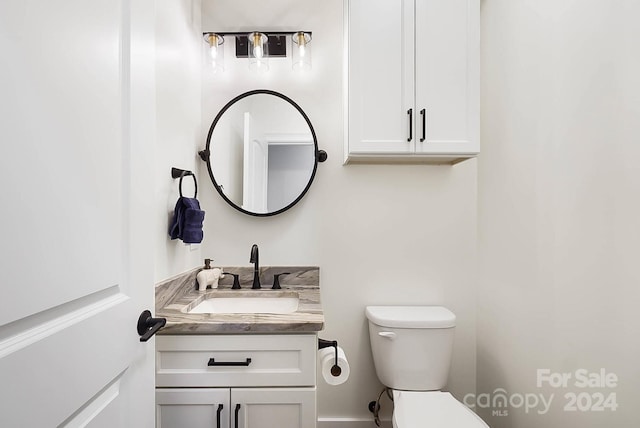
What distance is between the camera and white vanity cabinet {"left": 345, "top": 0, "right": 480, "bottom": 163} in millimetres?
1571

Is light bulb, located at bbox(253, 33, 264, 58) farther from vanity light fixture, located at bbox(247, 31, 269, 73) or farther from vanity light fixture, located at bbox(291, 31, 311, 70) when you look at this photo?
vanity light fixture, located at bbox(291, 31, 311, 70)

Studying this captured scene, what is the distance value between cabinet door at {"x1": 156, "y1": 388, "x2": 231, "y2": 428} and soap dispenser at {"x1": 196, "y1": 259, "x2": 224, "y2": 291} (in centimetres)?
59

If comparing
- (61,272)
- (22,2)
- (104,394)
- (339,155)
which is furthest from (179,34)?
(104,394)

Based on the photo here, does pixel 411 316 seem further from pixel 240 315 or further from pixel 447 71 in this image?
pixel 447 71

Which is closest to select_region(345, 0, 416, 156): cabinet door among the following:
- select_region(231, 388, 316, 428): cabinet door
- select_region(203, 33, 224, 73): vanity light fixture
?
select_region(203, 33, 224, 73): vanity light fixture

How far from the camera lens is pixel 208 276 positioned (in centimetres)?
173

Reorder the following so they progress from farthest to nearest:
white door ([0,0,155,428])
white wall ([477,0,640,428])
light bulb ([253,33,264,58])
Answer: light bulb ([253,33,264,58]) → white wall ([477,0,640,428]) → white door ([0,0,155,428])

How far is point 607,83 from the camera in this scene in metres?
1.12

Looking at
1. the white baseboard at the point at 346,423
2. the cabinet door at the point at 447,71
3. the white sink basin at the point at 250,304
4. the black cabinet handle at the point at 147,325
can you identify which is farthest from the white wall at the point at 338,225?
the black cabinet handle at the point at 147,325

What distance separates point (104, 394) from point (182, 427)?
22.4 inches

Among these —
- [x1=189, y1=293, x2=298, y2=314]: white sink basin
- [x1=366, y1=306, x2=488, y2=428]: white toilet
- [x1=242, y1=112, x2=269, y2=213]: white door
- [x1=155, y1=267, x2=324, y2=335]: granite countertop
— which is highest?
[x1=242, y1=112, x2=269, y2=213]: white door

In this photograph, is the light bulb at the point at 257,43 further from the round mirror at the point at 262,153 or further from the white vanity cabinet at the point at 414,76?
the white vanity cabinet at the point at 414,76

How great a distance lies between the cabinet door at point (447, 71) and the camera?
1.57 meters

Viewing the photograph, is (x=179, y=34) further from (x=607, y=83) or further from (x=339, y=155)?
(x=607, y=83)
